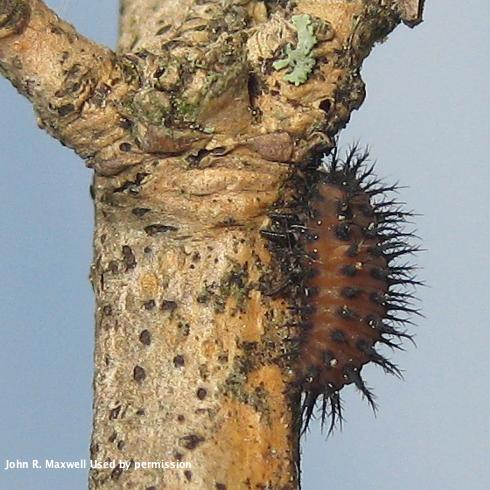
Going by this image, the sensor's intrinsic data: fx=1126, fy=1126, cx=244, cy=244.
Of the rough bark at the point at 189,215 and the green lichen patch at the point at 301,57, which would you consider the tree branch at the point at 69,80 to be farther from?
the green lichen patch at the point at 301,57

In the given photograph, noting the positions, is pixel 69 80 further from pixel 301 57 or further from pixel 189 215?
pixel 301 57

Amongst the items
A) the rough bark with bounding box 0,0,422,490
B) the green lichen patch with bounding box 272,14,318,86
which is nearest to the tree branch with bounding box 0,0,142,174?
the rough bark with bounding box 0,0,422,490

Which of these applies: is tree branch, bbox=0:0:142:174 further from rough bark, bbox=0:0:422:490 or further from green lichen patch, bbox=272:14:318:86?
green lichen patch, bbox=272:14:318:86

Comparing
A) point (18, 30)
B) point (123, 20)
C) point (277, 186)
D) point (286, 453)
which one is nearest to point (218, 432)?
point (286, 453)

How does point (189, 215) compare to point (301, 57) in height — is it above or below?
below

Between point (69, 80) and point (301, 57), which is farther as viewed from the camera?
point (301, 57)

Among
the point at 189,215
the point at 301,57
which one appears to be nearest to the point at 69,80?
the point at 189,215

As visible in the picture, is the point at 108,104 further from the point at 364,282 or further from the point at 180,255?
the point at 364,282
